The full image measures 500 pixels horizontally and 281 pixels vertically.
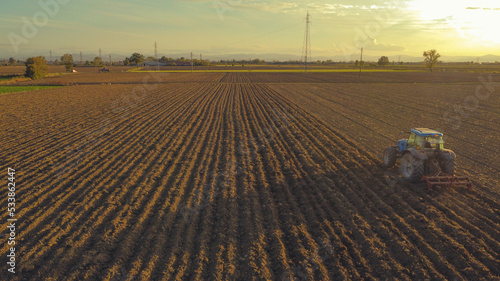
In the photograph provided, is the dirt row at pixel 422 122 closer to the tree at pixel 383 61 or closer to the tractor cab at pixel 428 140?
the tractor cab at pixel 428 140

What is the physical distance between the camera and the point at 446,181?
29.9ft

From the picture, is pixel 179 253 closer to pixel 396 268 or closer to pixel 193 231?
pixel 193 231

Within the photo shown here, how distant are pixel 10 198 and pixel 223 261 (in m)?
6.53

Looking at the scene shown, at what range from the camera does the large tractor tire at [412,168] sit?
9.07 m

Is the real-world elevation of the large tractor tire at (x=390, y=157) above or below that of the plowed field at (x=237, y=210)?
above

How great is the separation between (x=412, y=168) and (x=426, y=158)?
18.3 inches

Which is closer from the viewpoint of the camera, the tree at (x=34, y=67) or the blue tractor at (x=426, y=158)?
the blue tractor at (x=426, y=158)

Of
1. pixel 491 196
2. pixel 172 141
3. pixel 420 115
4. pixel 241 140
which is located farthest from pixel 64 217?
pixel 420 115

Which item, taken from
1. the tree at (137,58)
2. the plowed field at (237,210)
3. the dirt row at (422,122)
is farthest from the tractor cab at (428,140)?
the tree at (137,58)

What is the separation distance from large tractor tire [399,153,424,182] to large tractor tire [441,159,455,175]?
750 millimetres

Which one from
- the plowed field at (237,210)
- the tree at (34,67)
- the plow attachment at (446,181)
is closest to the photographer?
the plowed field at (237,210)

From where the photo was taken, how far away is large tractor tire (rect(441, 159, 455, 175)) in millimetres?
9148

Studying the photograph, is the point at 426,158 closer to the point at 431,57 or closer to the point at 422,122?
the point at 422,122

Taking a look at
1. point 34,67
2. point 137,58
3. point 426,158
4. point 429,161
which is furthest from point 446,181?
point 137,58
